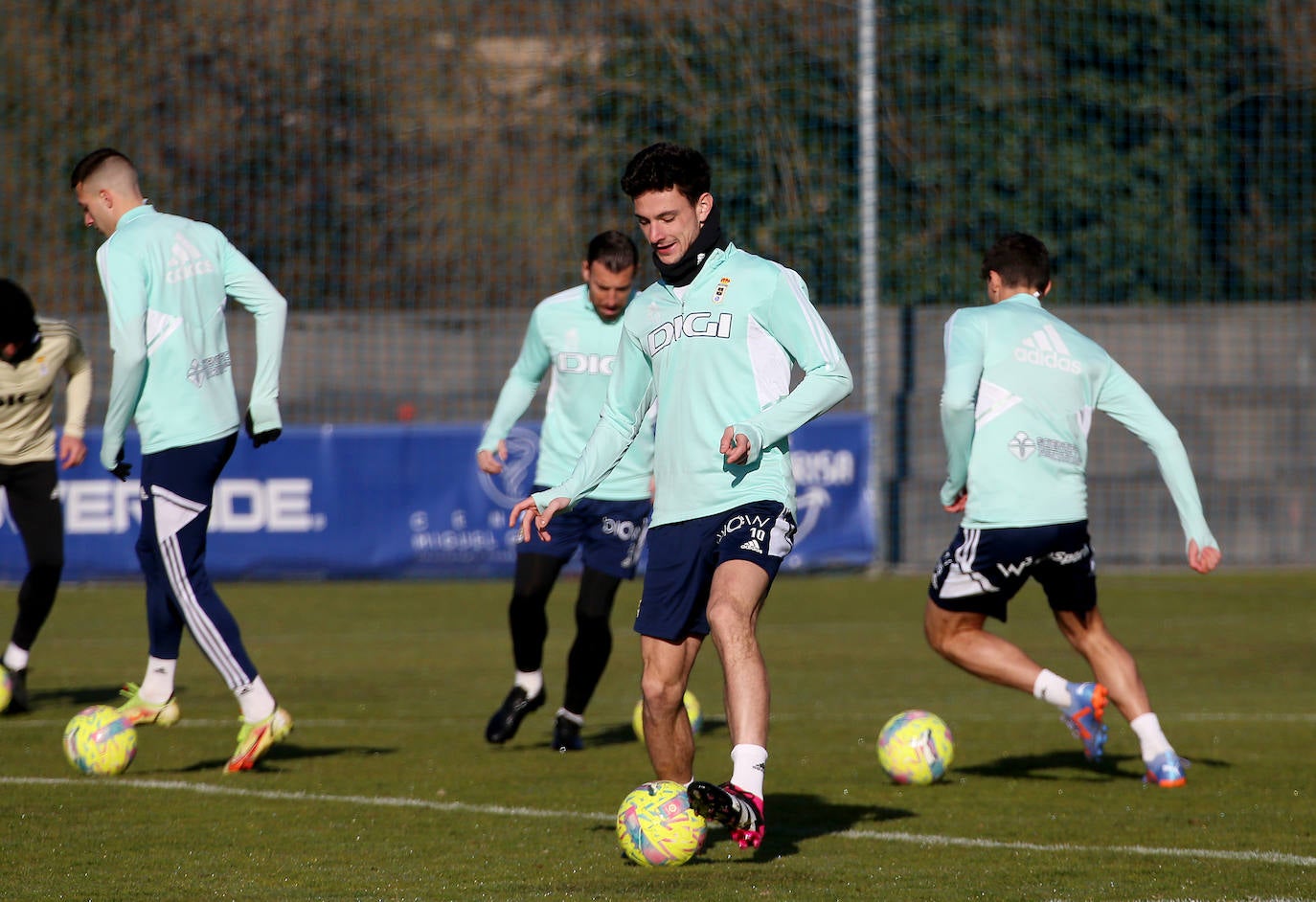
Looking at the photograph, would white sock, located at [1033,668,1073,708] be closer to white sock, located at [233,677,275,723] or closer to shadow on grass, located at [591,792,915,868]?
shadow on grass, located at [591,792,915,868]

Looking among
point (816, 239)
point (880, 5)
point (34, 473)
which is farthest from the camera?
point (880, 5)

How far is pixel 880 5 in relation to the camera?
76.5ft

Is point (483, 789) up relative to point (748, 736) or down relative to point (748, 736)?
down

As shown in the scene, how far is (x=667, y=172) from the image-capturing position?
17.7 feet

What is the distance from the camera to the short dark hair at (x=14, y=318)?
30.8 ft

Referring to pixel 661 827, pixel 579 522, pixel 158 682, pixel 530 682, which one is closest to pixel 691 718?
pixel 530 682

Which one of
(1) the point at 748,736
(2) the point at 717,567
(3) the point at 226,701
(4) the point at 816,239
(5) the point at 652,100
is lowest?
(3) the point at 226,701

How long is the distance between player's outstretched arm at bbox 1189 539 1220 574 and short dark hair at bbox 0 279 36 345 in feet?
19.5

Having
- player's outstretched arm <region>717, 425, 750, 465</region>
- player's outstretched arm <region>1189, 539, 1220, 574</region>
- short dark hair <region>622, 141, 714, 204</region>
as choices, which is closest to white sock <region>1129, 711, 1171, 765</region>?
player's outstretched arm <region>1189, 539, 1220, 574</region>

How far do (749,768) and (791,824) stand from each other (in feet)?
3.67

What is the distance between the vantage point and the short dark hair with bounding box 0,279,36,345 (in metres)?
9.40

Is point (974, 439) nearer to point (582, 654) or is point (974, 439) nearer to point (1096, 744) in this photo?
point (1096, 744)

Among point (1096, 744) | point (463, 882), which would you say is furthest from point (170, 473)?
point (1096, 744)

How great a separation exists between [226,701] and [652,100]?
13084 mm
